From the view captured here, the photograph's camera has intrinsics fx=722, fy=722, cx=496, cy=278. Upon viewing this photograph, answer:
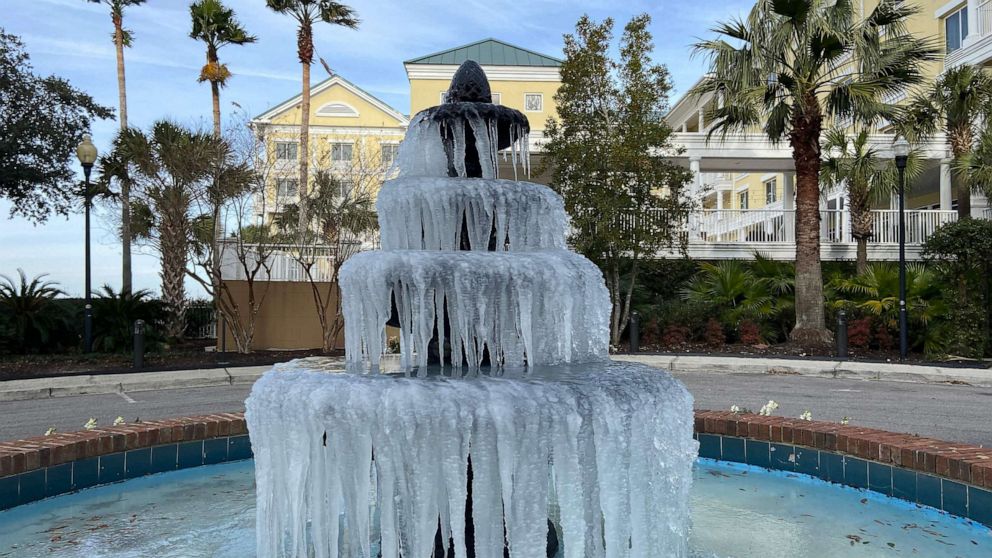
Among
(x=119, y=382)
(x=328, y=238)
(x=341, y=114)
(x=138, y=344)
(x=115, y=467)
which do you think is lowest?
(x=119, y=382)

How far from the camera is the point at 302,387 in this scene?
3266mm

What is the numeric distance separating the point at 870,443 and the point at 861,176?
15.2m

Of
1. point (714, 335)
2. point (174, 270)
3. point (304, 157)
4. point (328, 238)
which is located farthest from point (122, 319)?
point (714, 335)

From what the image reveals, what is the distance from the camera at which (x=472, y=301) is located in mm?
3844

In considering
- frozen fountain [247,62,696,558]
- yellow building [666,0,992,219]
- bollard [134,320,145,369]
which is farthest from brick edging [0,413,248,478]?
yellow building [666,0,992,219]

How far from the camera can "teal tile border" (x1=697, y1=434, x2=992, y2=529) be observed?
4730mm

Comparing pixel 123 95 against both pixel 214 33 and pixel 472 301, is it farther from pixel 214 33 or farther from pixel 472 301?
pixel 472 301

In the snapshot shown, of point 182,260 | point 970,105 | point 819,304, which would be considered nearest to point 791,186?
point 970,105

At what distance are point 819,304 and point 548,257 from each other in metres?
14.6

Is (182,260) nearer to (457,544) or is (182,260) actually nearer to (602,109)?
(602,109)

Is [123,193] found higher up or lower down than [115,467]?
higher up

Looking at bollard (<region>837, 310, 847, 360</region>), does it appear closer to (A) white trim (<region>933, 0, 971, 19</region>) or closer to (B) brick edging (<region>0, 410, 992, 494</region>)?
(B) brick edging (<region>0, 410, 992, 494</region>)

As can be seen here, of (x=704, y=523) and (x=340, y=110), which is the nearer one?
(x=704, y=523)

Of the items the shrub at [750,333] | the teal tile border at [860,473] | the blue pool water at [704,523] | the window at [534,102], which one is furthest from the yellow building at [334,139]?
the teal tile border at [860,473]
